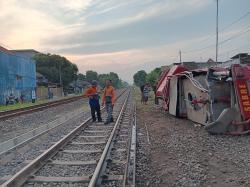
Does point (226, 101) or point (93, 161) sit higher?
point (226, 101)

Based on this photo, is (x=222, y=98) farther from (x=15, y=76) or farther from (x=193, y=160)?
(x=15, y=76)

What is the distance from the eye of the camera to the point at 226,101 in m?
13.7

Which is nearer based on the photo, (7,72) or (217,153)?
(217,153)

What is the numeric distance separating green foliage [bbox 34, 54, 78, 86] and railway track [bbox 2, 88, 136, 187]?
299ft

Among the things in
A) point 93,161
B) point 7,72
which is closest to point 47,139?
point 93,161

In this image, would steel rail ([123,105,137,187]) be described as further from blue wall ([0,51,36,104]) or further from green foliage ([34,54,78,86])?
green foliage ([34,54,78,86])

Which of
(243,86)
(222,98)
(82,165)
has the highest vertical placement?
(243,86)

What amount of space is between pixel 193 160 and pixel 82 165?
2428 millimetres

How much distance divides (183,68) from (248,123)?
8.48m

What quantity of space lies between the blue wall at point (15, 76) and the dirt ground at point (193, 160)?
43187 millimetres

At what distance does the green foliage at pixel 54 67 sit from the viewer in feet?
336

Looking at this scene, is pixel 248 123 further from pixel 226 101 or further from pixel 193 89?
pixel 193 89

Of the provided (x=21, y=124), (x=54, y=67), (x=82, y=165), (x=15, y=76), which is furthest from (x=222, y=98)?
(x=54, y=67)

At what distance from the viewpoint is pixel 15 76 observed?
6256cm
